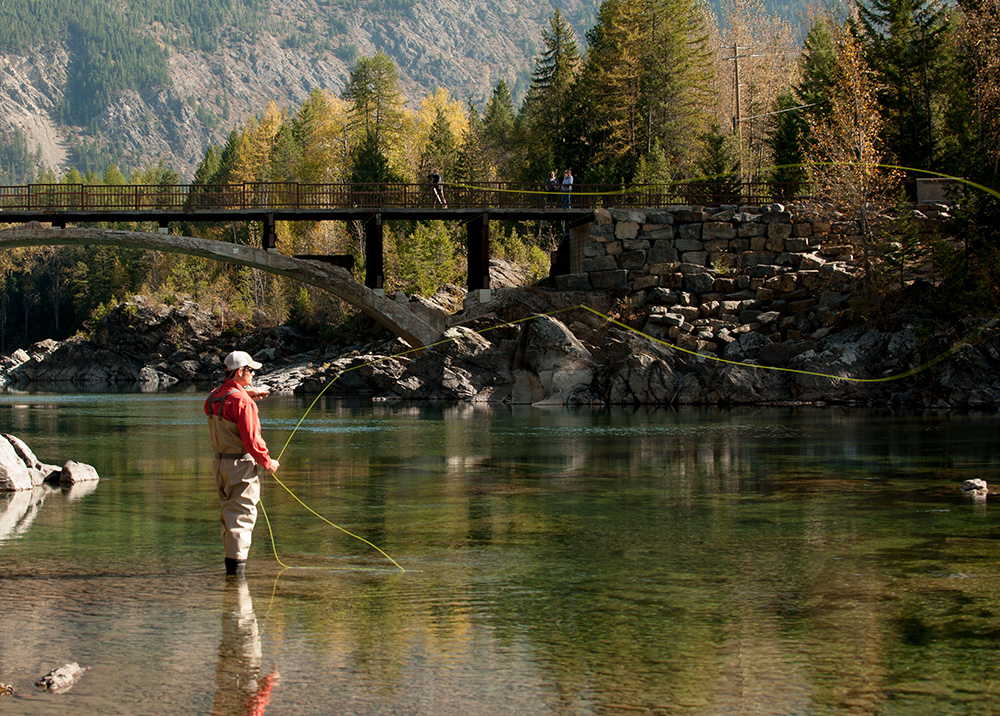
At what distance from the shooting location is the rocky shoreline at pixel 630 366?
31609 mm

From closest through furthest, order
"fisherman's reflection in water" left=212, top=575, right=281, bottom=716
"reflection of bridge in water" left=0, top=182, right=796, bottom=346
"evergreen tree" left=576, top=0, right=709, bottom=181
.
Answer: "fisherman's reflection in water" left=212, top=575, right=281, bottom=716
"reflection of bridge in water" left=0, top=182, right=796, bottom=346
"evergreen tree" left=576, top=0, right=709, bottom=181

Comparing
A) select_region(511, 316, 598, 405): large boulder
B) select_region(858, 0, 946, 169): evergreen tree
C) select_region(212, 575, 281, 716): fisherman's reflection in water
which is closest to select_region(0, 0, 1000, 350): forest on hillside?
select_region(858, 0, 946, 169): evergreen tree

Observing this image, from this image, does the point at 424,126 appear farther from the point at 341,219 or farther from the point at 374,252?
the point at 374,252

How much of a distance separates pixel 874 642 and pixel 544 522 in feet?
16.9

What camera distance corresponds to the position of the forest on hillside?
35.5m

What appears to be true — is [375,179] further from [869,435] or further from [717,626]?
[717,626]

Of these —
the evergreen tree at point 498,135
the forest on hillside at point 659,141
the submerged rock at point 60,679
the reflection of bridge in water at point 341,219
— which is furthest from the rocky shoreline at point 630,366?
the evergreen tree at point 498,135

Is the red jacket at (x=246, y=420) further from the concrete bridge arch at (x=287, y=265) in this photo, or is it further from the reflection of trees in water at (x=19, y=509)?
the concrete bridge arch at (x=287, y=265)

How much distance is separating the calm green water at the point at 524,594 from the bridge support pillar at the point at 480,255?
26.2m

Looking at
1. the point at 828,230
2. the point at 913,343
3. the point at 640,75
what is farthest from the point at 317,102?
the point at 913,343

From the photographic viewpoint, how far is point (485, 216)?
4219 centimetres

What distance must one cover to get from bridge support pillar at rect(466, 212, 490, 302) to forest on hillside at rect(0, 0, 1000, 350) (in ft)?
28.0

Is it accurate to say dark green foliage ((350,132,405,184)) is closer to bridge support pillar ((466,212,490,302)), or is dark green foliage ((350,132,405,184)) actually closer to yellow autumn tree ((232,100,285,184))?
bridge support pillar ((466,212,490,302))

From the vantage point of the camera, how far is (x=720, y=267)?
132 ft
